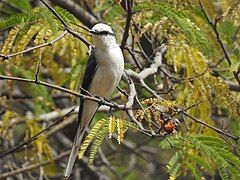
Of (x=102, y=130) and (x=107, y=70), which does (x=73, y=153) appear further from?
(x=102, y=130)

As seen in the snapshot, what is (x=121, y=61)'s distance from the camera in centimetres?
360

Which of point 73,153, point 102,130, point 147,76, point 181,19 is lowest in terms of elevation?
point 73,153

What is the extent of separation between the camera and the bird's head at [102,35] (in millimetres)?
3559

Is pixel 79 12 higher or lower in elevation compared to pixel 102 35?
lower

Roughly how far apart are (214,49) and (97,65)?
90 cm

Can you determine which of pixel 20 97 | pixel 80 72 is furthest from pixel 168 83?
pixel 20 97

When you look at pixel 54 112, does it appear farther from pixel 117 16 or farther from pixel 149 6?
pixel 149 6

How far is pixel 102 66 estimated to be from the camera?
3768mm

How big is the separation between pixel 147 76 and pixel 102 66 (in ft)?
0.98

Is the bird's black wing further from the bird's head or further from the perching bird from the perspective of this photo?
the bird's head

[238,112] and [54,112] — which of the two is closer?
[238,112]

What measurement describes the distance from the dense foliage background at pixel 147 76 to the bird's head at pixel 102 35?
0.25 feet

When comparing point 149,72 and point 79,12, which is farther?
point 79,12

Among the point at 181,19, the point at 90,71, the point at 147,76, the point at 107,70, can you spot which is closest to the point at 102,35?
the point at 107,70
